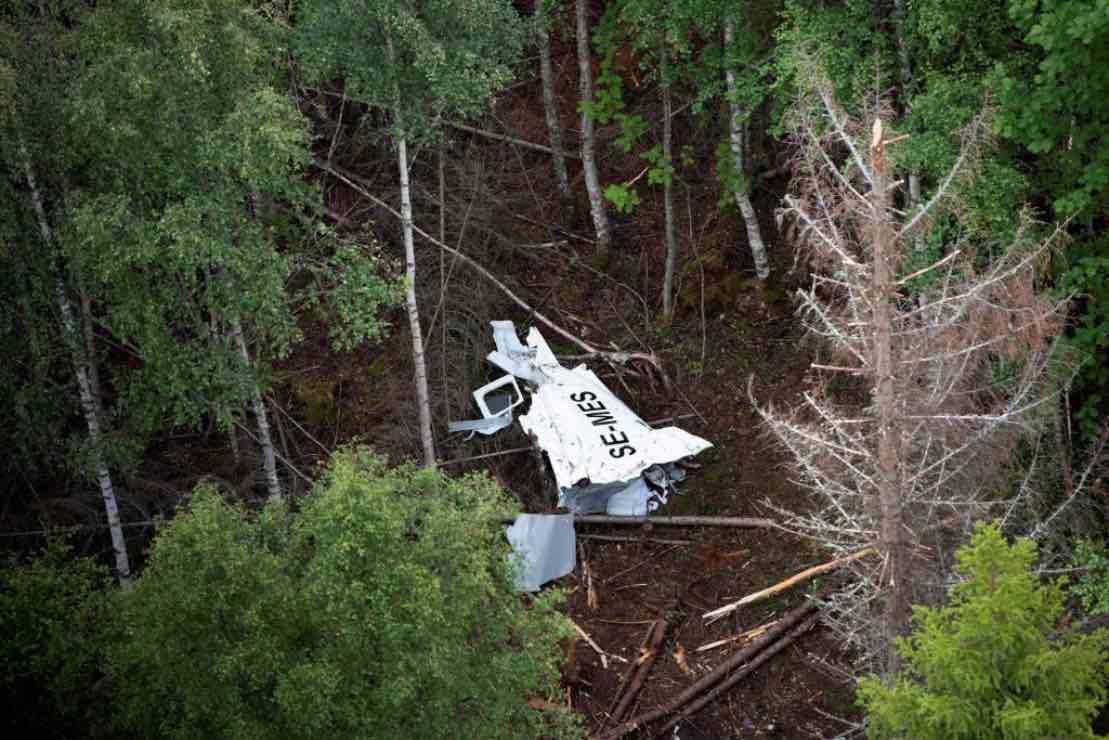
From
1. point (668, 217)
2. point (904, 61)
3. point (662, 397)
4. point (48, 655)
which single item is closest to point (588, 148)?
point (668, 217)

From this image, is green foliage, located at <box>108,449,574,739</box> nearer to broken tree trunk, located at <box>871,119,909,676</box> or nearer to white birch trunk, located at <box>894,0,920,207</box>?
broken tree trunk, located at <box>871,119,909,676</box>

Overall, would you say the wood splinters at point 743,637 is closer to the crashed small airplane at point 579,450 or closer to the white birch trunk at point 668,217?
the crashed small airplane at point 579,450

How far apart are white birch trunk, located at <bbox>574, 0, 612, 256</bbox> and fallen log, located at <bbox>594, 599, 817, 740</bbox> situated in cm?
781

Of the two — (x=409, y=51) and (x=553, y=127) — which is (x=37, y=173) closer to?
(x=409, y=51)

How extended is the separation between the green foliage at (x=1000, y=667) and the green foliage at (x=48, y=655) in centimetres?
766

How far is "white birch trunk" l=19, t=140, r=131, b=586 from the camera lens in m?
14.4

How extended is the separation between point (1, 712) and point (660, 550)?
8.47m

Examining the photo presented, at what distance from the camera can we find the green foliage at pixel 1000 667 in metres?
9.71

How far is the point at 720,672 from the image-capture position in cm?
1517

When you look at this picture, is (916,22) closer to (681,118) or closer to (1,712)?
(681,118)

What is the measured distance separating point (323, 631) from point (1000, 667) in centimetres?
571

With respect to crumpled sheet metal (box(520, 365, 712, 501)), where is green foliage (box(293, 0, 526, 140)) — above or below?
above

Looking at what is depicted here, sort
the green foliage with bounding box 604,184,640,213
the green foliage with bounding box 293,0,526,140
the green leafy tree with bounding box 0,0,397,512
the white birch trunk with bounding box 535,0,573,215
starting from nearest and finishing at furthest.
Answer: the green leafy tree with bounding box 0,0,397,512, the green foliage with bounding box 293,0,526,140, the green foliage with bounding box 604,184,640,213, the white birch trunk with bounding box 535,0,573,215

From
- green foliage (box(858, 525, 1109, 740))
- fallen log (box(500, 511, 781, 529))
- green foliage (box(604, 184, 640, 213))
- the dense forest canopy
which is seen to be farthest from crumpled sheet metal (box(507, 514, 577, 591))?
green foliage (box(858, 525, 1109, 740))
